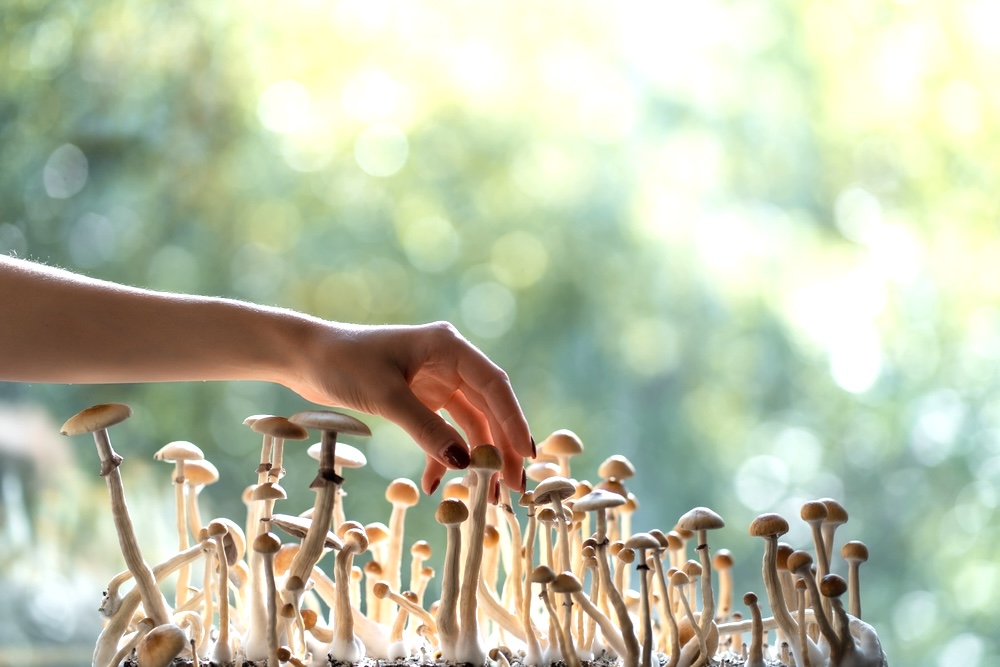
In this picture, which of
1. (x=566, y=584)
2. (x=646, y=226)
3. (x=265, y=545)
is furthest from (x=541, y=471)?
(x=646, y=226)

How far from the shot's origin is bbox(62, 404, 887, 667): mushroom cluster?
0.81 m

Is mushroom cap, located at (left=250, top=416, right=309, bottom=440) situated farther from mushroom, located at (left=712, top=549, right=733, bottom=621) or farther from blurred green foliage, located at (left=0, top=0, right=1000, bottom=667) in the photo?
blurred green foliage, located at (left=0, top=0, right=1000, bottom=667)

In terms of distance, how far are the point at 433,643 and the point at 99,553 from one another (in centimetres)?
136

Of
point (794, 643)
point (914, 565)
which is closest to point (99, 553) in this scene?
point (794, 643)

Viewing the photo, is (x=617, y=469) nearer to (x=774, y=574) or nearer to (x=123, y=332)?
(x=774, y=574)

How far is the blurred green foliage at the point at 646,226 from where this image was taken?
2625mm

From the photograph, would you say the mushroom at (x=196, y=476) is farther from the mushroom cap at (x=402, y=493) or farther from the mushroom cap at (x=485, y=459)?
the mushroom cap at (x=485, y=459)

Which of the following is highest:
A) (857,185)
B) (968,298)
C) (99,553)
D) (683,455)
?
(857,185)

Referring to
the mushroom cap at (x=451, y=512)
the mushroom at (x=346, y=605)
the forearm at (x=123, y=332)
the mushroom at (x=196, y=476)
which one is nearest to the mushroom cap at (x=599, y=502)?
the mushroom cap at (x=451, y=512)

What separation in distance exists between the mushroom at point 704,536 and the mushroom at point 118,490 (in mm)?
502

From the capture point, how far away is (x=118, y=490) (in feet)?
2.70

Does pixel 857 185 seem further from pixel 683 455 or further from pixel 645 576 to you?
pixel 645 576

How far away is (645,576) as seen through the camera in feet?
2.85

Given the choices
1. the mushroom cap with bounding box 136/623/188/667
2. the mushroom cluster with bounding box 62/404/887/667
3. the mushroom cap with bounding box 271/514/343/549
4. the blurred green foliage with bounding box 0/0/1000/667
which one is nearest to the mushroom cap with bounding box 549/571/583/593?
the mushroom cluster with bounding box 62/404/887/667
